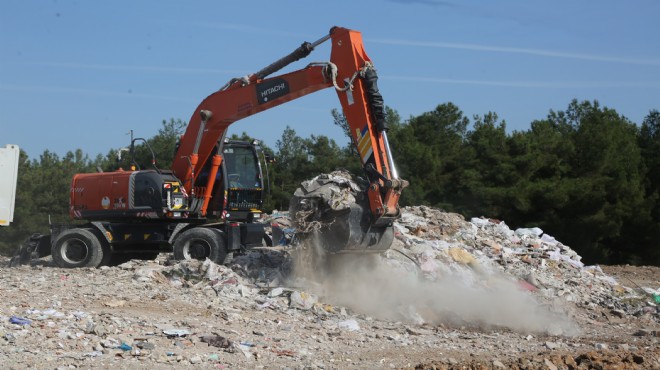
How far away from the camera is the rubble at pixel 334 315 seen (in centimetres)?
823

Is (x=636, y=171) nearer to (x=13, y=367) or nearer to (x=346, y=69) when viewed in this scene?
(x=346, y=69)

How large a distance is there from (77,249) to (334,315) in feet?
21.2

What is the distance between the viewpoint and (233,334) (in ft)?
29.9

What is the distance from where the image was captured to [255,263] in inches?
534

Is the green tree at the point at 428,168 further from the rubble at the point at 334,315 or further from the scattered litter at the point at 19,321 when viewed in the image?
the scattered litter at the point at 19,321

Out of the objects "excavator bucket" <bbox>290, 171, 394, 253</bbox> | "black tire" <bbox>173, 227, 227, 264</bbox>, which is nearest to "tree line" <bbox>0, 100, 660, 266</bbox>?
"black tire" <bbox>173, 227, 227, 264</bbox>

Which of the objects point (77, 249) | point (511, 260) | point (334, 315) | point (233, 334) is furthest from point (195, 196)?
point (511, 260)

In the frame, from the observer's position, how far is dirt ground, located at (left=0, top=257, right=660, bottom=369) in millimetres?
7973

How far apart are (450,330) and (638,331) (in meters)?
3.16

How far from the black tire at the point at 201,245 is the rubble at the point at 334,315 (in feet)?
1.09

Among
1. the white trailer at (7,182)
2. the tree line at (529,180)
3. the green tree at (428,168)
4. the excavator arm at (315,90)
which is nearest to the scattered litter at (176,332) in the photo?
the excavator arm at (315,90)

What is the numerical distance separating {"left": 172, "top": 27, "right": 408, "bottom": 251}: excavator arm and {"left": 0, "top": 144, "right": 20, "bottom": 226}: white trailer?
4.10 metres

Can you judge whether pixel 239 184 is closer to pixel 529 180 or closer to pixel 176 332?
pixel 176 332

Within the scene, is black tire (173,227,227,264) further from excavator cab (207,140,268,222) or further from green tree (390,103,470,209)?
green tree (390,103,470,209)
